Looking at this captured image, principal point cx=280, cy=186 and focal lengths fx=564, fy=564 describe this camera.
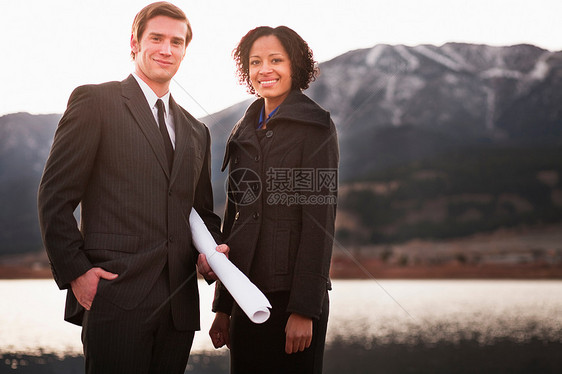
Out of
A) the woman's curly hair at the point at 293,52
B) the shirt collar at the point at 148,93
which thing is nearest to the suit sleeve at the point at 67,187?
the shirt collar at the point at 148,93

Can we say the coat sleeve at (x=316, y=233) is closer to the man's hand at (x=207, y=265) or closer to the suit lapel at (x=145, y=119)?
the man's hand at (x=207, y=265)

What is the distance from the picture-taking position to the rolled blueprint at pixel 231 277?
2.47 m

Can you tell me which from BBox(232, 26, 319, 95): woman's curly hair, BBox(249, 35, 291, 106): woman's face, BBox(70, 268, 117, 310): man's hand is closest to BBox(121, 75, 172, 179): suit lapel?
BBox(70, 268, 117, 310): man's hand

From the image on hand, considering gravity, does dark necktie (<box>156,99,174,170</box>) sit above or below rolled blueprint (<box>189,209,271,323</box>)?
above

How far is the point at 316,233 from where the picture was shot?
2.72 metres

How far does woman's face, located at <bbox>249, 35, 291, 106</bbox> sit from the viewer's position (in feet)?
9.76

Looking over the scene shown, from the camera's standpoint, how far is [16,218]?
68.0 m

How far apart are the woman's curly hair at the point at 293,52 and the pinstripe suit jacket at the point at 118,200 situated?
2.37 ft

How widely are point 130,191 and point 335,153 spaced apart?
1.01 meters

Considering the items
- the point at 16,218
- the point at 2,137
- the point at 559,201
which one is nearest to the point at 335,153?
the point at 2,137

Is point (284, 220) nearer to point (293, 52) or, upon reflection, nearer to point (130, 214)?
point (130, 214)

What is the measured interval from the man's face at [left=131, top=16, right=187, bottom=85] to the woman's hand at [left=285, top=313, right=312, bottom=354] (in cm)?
133

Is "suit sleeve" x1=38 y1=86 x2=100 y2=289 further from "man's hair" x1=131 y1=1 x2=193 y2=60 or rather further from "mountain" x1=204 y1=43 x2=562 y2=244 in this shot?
"mountain" x1=204 y1=43 x2=562 y2=244

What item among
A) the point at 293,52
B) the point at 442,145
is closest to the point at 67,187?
the point at 293,52
